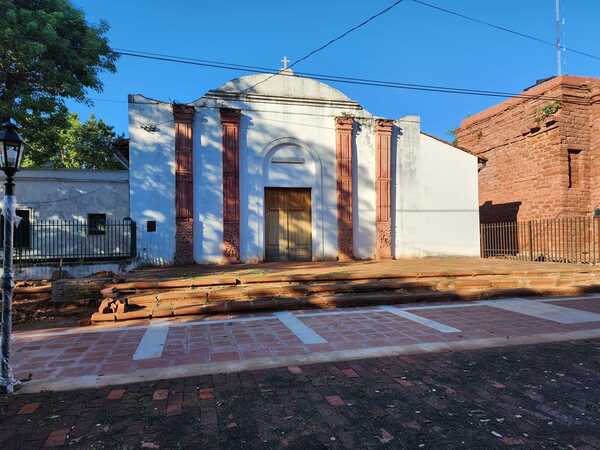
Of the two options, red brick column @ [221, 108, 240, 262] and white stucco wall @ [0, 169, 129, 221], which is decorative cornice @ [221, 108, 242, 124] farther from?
white stucco wall @ [0, 169, 129, 221]

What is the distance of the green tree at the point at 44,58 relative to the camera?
10930mm

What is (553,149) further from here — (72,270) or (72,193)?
(72,193)

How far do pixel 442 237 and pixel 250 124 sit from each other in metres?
9.01

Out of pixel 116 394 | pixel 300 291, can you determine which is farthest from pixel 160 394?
pixel 300 291

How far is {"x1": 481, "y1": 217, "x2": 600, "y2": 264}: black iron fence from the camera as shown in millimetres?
14664

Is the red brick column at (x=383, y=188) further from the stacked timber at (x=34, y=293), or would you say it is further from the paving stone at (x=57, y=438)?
the paving stone at (x=57, y=438)

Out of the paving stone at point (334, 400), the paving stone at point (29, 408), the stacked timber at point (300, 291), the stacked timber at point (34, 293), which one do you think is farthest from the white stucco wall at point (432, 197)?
the paving stone at point (29, 408)

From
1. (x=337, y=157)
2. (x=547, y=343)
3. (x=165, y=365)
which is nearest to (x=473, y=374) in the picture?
(x=547, y=343)

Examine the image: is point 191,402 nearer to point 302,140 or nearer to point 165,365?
point 165,365

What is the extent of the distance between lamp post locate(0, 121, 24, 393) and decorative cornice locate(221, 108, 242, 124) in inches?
394

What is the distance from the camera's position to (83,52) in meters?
12.6

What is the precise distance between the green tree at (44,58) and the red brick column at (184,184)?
126 inches

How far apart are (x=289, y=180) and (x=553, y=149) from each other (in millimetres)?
11154

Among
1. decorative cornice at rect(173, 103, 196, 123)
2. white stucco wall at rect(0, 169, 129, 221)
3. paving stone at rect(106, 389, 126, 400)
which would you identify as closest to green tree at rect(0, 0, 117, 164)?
white stucco wall at rect(0, 169, 129, 221)
